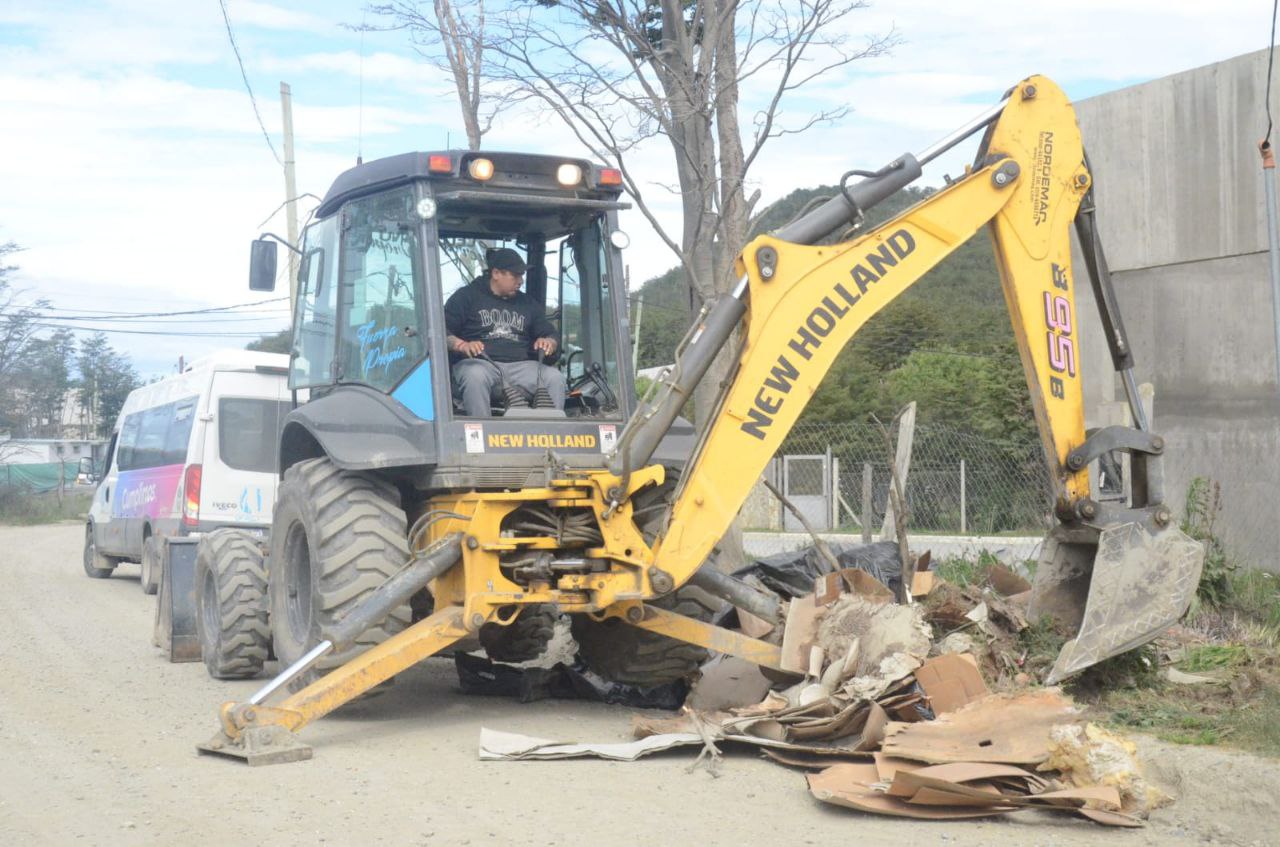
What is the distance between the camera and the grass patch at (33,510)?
3550 centimetres

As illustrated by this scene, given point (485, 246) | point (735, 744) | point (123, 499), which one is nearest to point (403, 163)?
point (485, 246)

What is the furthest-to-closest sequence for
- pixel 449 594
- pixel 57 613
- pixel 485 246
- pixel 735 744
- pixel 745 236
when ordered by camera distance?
pixel 57 613 < pixel 745 236 < pixel 485 246 < pixel 449 594 < pixel 735 744

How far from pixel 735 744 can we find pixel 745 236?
206 inches

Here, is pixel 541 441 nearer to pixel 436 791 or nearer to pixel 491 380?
pixel 491 380

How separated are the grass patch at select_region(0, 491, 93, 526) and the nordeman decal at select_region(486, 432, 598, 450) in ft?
97.1

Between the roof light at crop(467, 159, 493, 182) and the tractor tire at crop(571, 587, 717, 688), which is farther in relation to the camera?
the tractor tire at crop(571, 587, 717, 688)

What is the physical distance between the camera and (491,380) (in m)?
7.68

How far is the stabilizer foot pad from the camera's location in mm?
6434

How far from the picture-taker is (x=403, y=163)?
25.3 ft

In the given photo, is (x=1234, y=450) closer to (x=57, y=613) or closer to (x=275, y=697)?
(x=275, y=697)

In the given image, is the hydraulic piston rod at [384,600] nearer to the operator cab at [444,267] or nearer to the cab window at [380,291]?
the operator cab at [444,267]

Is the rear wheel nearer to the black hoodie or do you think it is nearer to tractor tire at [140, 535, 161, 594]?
the black hoodie

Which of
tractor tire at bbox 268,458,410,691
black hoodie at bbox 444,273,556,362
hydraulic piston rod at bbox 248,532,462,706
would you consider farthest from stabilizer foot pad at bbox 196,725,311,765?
black hoodie at bbox 444,273,556,362

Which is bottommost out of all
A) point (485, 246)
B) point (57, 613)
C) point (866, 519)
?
point (57, 613)
